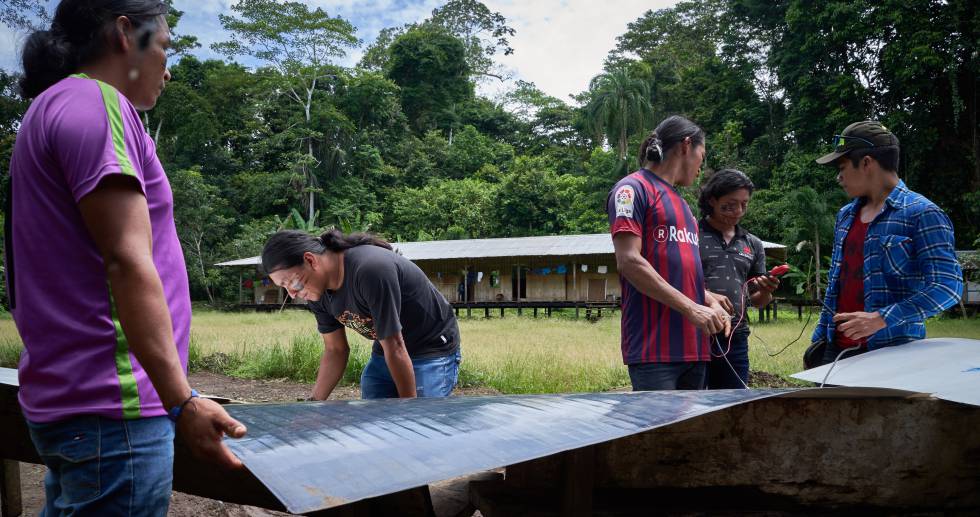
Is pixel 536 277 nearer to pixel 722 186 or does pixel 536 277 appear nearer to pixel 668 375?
pixel 722 186

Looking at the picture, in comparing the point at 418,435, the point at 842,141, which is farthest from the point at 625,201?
the point at 418,435

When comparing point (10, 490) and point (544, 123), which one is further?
point (544, 123)

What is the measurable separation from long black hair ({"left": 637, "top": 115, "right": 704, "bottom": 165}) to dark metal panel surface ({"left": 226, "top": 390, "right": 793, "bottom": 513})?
1.30 m

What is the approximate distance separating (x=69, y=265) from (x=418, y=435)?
2.39 feet

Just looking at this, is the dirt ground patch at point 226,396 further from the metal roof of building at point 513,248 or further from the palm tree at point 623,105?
the palm tree at point 623,105

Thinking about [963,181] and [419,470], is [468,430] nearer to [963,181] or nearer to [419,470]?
[419,470]

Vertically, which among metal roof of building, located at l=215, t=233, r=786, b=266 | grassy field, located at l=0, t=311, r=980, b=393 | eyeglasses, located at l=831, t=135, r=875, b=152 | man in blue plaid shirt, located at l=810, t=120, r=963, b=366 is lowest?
grassy field, located at l=0, t=311, r=980, b=393

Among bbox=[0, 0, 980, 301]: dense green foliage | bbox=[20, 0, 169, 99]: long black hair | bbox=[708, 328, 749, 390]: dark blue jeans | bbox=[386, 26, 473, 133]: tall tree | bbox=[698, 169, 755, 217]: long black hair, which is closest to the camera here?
bbox=[20, 0, 169, 99]: long black hair

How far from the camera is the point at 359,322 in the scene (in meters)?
3.05

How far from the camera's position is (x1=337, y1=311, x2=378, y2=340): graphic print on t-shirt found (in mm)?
3020

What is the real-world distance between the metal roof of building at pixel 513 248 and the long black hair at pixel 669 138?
17.5 metres

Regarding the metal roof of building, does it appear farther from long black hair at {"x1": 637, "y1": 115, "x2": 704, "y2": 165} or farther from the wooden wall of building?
long black hair at {"x1": 637, "y1": 115, "x2": 704, "y2": 165}

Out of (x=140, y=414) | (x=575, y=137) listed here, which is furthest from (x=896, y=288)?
(x=575, y=137)

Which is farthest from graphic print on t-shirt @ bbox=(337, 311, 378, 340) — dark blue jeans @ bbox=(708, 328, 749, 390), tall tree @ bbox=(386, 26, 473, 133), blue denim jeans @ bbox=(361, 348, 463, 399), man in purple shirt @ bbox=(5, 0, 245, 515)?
tall tree @ bbox=(386, 26, 473, 133)
